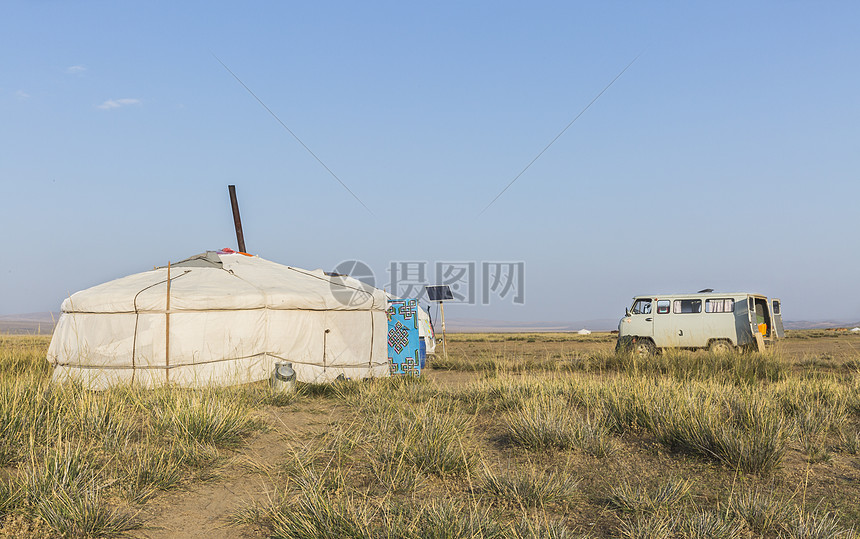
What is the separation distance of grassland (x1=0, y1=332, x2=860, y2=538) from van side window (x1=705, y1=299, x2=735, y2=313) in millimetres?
8955

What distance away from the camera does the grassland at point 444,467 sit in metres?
4.40

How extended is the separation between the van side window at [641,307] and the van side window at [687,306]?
0.74 meters

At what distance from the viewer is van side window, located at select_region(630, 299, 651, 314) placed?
1850cm

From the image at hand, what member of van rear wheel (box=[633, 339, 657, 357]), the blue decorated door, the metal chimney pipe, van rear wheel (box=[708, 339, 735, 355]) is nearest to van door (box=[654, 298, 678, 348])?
van rear wheel (box=[633, 339, 657, 357])

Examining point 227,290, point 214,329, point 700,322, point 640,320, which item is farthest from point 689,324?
point 214,329

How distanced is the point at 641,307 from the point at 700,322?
5.55ft

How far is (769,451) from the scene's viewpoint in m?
5.66

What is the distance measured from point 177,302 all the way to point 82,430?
5.46 meters

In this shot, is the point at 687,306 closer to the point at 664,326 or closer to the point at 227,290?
the point at 664,326

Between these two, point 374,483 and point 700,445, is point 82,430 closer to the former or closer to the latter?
point 374,483

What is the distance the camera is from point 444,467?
5695 mm

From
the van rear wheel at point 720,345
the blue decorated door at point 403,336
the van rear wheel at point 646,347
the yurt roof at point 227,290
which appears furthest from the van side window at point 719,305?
the yurt roof at point 227,290

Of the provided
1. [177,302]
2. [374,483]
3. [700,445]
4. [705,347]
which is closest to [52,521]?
[374,483]

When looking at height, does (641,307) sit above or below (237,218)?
below
